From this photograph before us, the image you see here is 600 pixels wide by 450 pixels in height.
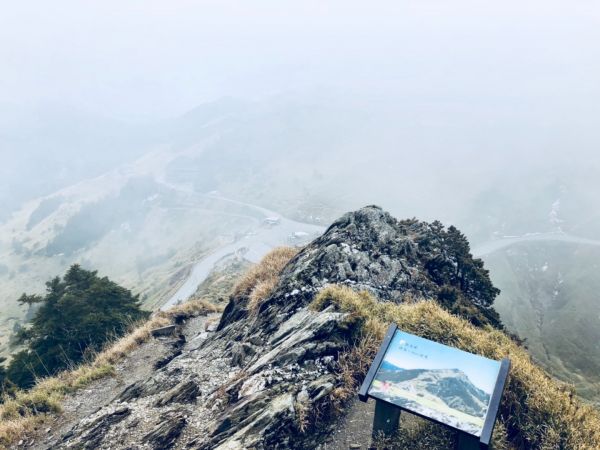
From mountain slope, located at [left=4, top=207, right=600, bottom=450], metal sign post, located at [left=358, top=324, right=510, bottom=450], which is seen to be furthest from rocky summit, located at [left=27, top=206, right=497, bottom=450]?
metal sign post, located at [left=358, top=324, right=510, bottom=450]

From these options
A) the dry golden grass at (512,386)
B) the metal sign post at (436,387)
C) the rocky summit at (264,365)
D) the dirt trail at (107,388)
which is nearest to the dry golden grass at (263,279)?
the rocky summit at (264,365)

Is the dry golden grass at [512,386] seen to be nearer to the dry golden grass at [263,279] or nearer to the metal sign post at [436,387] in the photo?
the metal sign post at [436,387]

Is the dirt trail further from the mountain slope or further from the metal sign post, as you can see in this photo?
the metal sign post

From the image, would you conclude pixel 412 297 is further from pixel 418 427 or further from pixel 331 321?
pixel 418 427

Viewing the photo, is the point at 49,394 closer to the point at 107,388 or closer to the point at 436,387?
the point at 107,388

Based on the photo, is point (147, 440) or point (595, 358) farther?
point (595, 358)

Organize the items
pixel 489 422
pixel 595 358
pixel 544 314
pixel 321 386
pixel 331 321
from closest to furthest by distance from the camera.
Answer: pixel 489 422, pixel 321 386, pixel 331 321, pixel 595 358, pixel 544 314

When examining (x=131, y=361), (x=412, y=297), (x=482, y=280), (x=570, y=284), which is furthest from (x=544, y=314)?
(x=131, y=361)

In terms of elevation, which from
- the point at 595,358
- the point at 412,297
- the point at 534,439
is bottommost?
the point at 595,358
